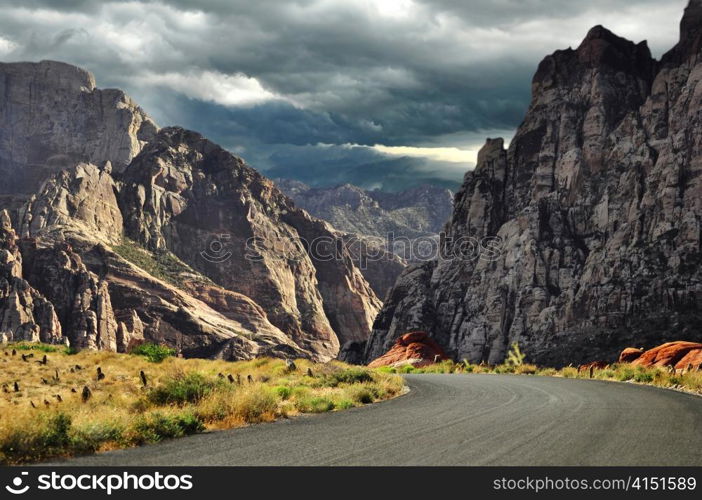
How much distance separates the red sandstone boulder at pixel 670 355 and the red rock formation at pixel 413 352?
115ft

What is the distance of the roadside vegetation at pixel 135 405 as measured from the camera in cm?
1142

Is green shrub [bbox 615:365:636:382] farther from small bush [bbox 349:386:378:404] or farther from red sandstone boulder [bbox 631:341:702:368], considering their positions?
small bush [bbox 349:386:378:404]

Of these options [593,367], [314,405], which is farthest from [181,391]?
[593,367]

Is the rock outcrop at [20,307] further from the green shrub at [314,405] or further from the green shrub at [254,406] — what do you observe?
the green shrub at [254,406]

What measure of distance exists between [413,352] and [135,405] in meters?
70.4

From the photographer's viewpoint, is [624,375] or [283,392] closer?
[283,392]

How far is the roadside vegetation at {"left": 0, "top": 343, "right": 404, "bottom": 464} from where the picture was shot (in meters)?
11.4

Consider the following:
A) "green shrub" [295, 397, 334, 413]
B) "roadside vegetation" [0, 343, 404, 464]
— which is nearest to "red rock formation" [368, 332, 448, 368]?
"roadside vegetation" [0, 343, 404, 464]

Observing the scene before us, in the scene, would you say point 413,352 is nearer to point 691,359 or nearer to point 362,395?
point 691,359

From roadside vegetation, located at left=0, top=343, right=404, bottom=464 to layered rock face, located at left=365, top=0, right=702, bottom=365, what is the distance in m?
70.9

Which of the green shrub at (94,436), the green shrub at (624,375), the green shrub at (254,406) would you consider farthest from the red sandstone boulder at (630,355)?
the green shrub at (94,436)

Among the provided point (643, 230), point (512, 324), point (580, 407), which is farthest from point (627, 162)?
point (580, 407)

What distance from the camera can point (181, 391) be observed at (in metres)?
16.8
